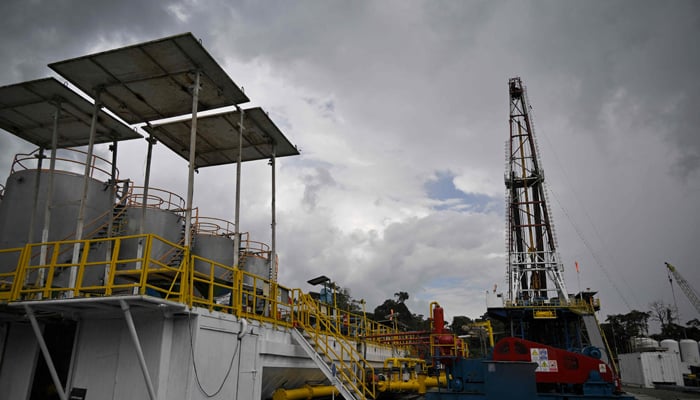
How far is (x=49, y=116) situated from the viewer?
1580 centimetres

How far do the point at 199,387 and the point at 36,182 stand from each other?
10.3m

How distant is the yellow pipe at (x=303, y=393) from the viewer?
13266 mm

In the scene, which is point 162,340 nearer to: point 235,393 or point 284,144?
point 235,393

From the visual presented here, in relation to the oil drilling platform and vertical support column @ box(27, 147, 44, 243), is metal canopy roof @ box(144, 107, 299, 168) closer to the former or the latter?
vertical support column @ box(27, 147, 44, 243)

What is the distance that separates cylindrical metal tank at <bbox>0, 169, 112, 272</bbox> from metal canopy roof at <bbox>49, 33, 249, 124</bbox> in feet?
9.89

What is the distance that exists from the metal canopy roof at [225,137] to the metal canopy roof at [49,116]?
1.44m

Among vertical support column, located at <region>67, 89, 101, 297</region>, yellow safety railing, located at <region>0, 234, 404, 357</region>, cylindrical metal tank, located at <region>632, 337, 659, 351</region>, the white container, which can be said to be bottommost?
the white container

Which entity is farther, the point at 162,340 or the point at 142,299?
the point at 162,340

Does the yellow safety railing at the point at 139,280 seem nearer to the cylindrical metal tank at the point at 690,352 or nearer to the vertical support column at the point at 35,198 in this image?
the vertical support column at the point at 35,198

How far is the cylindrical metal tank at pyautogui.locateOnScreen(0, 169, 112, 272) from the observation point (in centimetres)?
1515

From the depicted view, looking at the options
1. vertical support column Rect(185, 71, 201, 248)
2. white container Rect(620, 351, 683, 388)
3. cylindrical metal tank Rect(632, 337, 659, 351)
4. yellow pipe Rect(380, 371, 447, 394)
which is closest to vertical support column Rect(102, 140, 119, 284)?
vertical support column Rect(185, 71, 201, 248)

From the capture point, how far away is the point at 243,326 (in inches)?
466

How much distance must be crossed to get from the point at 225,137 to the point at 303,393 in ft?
32.0

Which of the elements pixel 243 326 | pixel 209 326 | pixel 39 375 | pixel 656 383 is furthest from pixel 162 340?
pixel 656 383
